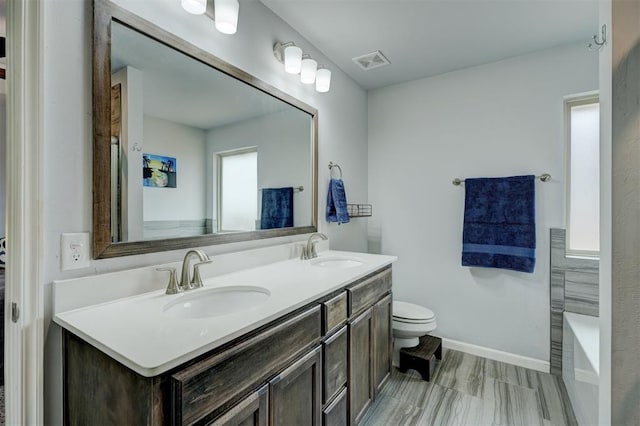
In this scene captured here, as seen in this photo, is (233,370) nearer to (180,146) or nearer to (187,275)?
(187,275)

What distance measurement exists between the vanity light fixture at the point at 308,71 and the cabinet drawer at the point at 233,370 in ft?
4.78

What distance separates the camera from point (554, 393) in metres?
1.93

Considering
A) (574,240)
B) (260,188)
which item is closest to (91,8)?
(260,188)

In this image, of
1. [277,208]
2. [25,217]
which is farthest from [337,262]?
[25,217]

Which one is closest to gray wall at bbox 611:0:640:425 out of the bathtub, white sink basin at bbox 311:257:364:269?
the bathtub

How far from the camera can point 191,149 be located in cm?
140

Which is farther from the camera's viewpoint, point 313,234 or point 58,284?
point 313,234

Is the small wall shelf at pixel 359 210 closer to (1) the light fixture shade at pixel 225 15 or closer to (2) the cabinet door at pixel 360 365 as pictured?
(2) the cabinet door at pixel 360 365

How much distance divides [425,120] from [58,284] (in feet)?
8.72

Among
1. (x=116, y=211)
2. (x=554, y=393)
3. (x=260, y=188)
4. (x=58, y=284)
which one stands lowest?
(x=554, y=393)

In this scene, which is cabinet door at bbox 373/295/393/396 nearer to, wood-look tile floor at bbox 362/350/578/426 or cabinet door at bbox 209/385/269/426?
wood-look tile floor at bbox 362/350/578/426

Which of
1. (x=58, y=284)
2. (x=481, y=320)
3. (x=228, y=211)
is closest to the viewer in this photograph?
(x=58, y=284)

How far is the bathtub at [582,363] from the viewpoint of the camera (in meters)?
1.39

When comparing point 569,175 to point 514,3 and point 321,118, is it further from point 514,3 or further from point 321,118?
point 321,118
